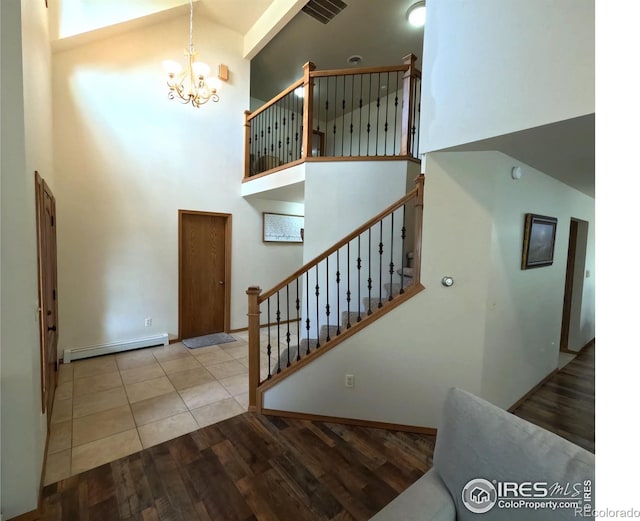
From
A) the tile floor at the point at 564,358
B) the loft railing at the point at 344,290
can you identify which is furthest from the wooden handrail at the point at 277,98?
the tile floor at the point at 564,358

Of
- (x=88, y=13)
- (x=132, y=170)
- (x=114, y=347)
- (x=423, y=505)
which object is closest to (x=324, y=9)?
(x=88, y=13)

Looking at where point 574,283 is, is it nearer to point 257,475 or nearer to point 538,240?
point 538,240

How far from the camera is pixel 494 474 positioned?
108 centimetres

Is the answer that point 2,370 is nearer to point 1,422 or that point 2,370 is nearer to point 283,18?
point 1,422

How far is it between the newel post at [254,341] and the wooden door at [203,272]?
2.28 metres

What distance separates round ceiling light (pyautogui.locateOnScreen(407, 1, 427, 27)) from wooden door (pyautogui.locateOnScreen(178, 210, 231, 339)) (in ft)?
12.5

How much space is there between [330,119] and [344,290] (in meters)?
4.81

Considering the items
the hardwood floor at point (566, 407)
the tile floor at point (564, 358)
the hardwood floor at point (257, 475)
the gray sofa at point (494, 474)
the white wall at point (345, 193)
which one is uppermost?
the white wall at point (345, 193)

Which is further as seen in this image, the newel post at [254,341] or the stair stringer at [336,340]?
the newel post at [254,341]

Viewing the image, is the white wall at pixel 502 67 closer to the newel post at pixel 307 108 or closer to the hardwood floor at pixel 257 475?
the newel post at pixel 307 108

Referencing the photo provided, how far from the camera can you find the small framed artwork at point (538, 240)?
271 centimetres

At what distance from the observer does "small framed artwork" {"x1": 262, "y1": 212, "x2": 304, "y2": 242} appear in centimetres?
515

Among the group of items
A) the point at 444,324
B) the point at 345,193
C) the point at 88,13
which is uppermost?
the point at 88,13
